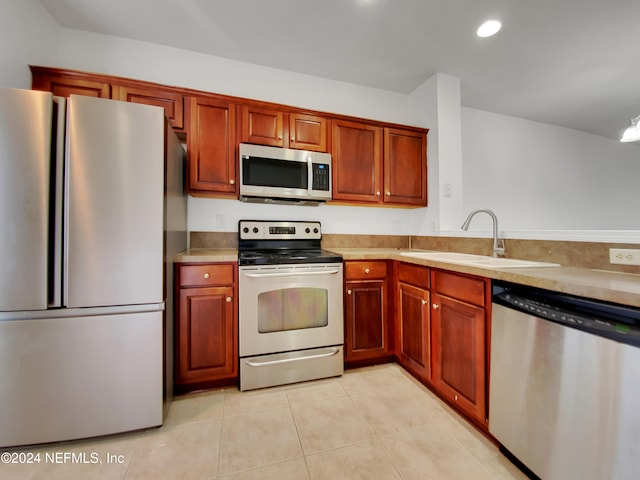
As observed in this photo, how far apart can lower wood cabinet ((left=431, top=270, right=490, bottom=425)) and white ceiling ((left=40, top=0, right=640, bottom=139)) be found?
1879 mm

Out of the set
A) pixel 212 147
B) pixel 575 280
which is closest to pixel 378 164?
pixel 212 147

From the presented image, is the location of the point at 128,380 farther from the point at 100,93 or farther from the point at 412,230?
the point at 412,230

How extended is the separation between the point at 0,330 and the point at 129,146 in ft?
3.56

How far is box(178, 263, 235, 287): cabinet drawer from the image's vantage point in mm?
1729

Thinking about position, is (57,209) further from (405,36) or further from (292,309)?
(405,36)

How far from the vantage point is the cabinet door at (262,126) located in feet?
6.92

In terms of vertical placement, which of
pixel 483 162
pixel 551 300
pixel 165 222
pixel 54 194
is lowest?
pixel 551 300

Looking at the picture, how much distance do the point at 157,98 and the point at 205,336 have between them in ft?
5.89

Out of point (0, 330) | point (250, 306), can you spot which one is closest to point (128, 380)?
point (0, 330)

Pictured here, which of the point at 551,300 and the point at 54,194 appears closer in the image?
the point at 551,300

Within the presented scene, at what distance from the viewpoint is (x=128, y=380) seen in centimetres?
138

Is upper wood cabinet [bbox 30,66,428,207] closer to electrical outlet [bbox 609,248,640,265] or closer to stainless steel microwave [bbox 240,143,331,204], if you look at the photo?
stainless steel microwave [bbox 240,143,331,204]

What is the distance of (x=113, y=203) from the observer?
1.35 m

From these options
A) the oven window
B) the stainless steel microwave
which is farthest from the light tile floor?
the stainless steel microwave
